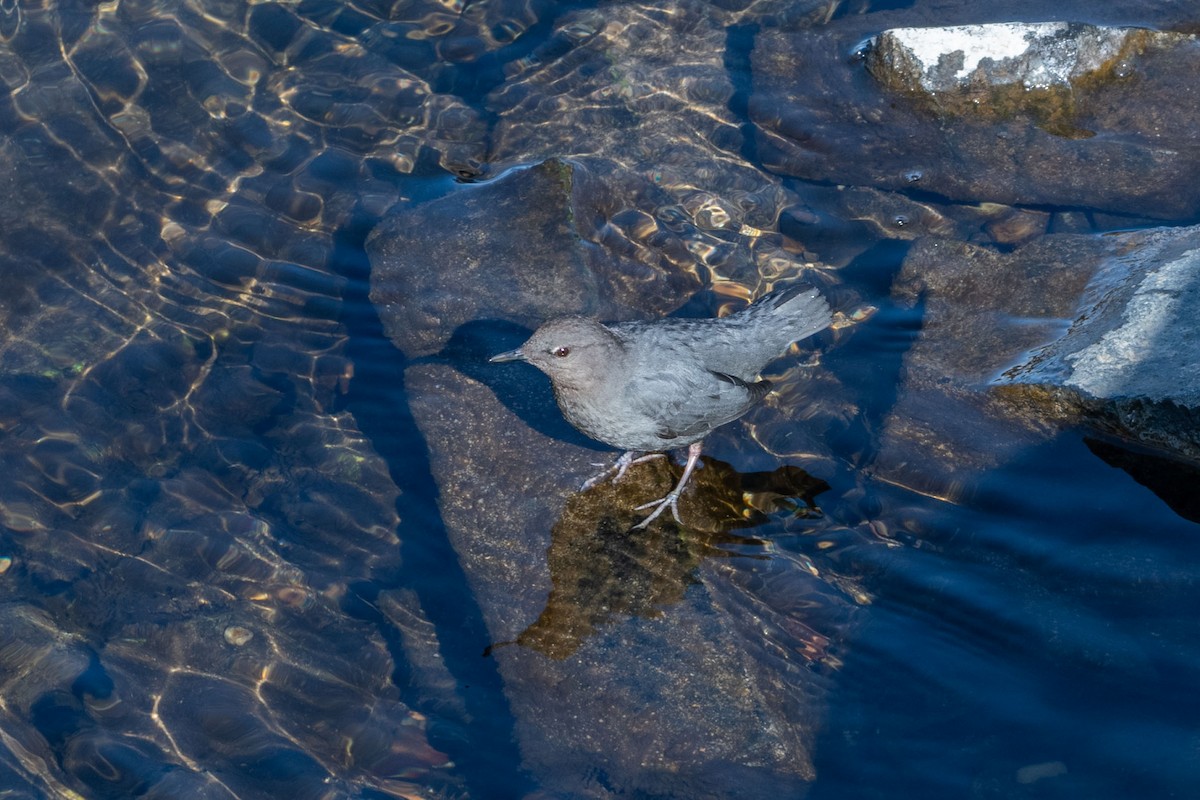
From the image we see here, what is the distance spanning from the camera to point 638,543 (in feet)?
17.0

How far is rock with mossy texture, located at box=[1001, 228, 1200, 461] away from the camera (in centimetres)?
503

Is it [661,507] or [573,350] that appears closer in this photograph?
[573,350]

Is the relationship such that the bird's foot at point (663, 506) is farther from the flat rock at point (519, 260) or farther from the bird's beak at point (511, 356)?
the flat rock at point (519, 260)

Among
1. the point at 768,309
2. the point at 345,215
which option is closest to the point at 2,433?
the point at 345,215

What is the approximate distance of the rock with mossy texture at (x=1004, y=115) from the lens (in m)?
6.83

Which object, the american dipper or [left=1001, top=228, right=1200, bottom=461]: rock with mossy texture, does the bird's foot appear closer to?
the american dipper

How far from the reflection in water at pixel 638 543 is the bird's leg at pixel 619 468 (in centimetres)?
3

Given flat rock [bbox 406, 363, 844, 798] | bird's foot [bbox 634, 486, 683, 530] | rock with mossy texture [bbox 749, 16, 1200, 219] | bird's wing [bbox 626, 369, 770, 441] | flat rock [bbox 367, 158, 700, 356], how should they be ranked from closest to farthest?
flat rock [bbox 406, 363, 844, 798], bird's wing [bbox 626, 369, 770, 441], bird's foot [bbox 634, 486, 683, 530], flat rock [bbox 367, 158, 700, 356], rock with mossy texture [bbox 749, 16, 1200, 219]

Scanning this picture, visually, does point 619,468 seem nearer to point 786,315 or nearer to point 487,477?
point 487,477

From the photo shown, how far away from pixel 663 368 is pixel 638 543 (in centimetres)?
86

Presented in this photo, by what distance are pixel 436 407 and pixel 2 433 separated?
247 cm

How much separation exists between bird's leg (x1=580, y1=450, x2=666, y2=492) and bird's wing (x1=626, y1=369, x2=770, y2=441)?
0.37 metres

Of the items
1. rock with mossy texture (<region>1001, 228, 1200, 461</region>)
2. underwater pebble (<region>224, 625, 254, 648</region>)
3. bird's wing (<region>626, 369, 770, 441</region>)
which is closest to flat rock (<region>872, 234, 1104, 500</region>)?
rock with mossy texture (<region>1001, 228, 1200, 461</region>)

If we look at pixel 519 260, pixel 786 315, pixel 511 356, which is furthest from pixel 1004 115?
pixel 511 356
